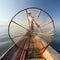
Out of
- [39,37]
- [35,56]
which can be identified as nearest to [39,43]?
[39,37]

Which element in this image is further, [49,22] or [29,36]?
[29,36]

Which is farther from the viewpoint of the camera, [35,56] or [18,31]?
[35,56]

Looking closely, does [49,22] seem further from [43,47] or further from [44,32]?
[43,47]

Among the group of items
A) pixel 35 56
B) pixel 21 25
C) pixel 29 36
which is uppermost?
pixel 21 25

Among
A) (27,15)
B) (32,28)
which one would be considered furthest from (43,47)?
(27,15)

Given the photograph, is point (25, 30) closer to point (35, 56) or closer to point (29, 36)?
point (29, 36)

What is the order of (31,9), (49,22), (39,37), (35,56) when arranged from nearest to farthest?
(31,9) < (49,22) < (39,37) < (35,56)

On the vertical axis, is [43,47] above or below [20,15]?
below

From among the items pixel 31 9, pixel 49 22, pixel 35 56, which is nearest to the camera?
pixel 31 9

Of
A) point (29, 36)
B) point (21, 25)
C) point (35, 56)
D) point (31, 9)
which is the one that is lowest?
point (35, 56)
